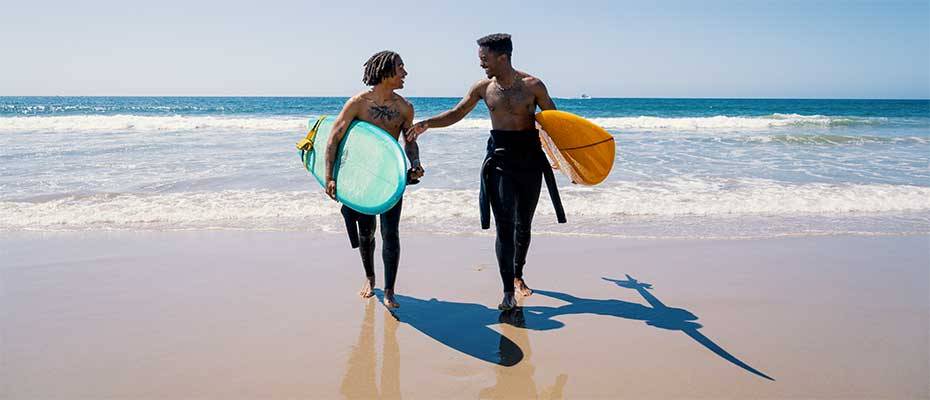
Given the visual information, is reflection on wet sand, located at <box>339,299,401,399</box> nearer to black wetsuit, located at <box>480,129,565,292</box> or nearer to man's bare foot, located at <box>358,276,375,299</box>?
man's bare foot, located at <box>358,276,375,299</box>

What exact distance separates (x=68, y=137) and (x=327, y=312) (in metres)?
17.0

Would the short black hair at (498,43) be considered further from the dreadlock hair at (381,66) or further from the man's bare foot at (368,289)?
the man's bare foot at (368,289)

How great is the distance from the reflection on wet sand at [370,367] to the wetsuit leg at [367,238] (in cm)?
55

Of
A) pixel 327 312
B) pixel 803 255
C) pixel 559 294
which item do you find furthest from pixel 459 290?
pixel 803 255

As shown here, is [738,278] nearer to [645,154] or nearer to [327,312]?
[327,312]

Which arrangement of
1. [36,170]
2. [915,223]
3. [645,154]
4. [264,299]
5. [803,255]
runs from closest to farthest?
[264,299]
[803,255]
[915,223]
[36,170]
[645,154]

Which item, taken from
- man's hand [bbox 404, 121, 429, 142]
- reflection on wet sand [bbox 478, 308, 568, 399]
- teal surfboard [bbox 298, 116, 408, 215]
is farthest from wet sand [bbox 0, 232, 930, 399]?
man's hand [bbox 404, 121, 429, 142]

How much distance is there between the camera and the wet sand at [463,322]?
9.59ft

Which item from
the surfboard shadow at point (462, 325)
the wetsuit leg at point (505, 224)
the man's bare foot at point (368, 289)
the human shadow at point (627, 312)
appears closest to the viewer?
the surfboard shadow at point (462, 325)

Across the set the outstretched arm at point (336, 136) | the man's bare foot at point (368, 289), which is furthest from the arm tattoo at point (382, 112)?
the man's bare foot at point (368, 289)

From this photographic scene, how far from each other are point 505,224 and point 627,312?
3.11 ft

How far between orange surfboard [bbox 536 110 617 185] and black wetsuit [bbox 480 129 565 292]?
243 millimetres

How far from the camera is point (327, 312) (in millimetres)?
3879

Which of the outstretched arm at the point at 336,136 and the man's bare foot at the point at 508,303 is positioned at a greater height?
the outstretched arm at the point at 336,136
